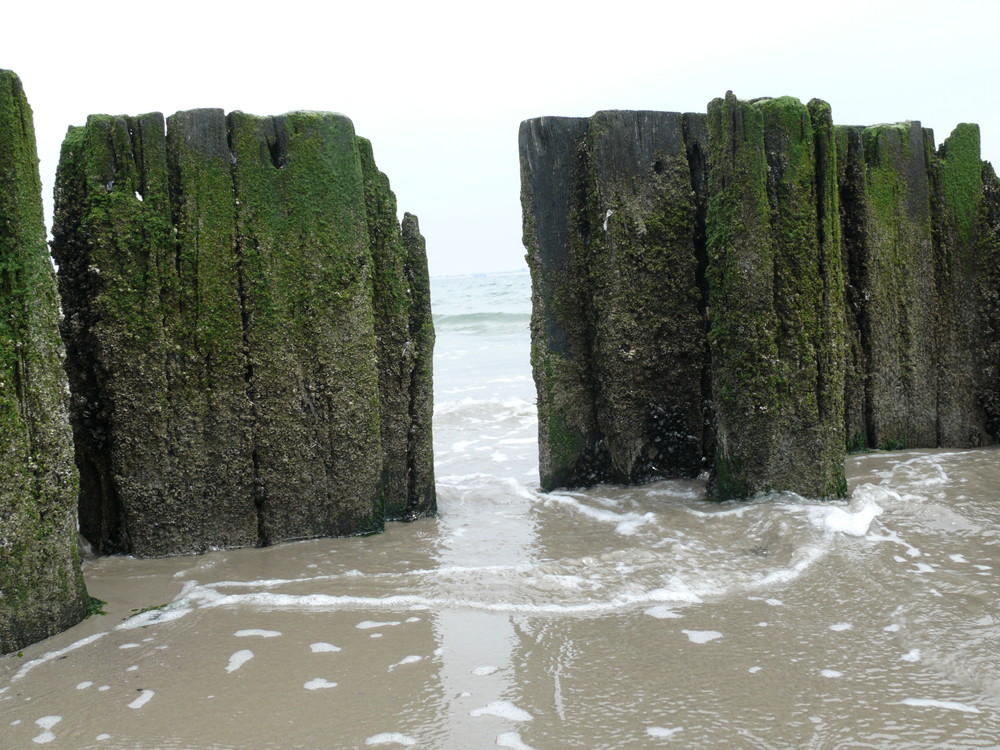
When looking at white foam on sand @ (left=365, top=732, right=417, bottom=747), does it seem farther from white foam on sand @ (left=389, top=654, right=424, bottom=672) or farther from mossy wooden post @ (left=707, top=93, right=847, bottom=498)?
mossy wooden post @ (left=707, top=93, right=847, bottom=498)

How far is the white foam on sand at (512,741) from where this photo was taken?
2490 mm

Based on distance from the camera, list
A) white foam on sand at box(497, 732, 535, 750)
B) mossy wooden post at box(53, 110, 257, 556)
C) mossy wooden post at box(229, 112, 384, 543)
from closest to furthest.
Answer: white foam on sand at box(497, 732, 535, 750) < mossy wooden post at box(53, 110, 257, 556) < mossy wooden post at box(229, 112, 384, 543)

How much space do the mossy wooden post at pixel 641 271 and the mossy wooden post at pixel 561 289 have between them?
0.08m

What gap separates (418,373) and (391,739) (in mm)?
2406

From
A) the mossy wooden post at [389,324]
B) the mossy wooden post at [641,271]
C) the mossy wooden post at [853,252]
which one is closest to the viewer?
the mossy wooden post at [389,324]

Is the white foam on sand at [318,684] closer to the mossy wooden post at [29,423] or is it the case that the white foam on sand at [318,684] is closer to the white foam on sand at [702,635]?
the mossy wooden post at [29,423]

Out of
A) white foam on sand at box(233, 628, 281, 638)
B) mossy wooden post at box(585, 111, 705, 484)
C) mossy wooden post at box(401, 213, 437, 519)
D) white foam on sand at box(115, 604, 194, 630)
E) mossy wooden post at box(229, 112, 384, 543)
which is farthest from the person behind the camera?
mossy wooden post at box(585, 111, 705, 484)

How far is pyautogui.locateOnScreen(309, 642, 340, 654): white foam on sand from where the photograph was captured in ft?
10.3

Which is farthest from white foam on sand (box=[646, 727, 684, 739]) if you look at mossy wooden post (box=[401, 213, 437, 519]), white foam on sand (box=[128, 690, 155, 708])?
mossy wooden post (box=[401, 213, 437, 519])

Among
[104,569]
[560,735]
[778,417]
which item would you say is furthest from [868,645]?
[104,569]

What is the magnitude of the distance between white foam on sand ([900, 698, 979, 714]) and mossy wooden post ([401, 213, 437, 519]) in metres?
2.67

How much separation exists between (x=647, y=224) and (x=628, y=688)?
2.82 metres

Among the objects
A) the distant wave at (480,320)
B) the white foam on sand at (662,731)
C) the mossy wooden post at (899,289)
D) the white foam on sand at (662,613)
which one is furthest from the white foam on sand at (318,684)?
the distant wave at (480,320)

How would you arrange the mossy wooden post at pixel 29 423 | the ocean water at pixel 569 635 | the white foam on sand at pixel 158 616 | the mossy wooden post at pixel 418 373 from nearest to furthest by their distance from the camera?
the ocean water at pixel 569 635 < the mossy wooden post at pixel 29 423 < the white foam on sand at pixel 158 616 < the mossy wooden post at pixel 418 373
